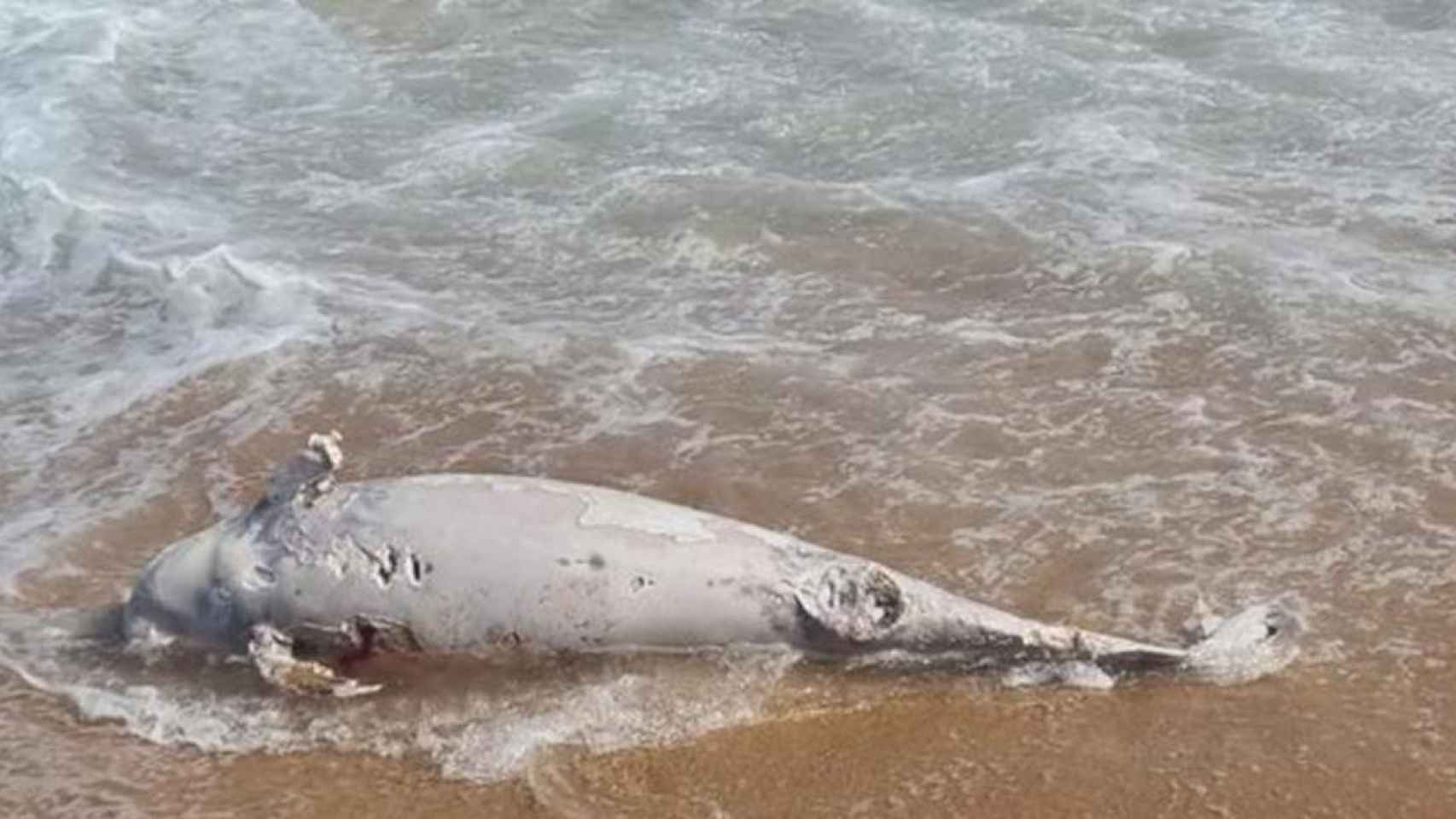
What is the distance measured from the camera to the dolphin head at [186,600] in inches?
223

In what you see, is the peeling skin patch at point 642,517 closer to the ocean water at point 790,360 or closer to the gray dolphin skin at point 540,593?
the gray dolphin skin at point 540,593

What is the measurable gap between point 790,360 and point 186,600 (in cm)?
286

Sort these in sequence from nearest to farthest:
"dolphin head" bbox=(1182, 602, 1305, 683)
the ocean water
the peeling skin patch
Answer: the ocean water
"dolphin head" bbox=(1182, 602, 1305, 683)
the peeling skin patch

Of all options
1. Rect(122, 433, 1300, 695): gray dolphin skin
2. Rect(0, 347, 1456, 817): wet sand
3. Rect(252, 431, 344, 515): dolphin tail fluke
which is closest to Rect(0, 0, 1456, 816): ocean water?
Rect(0, 347, 1456, 817): wet sand

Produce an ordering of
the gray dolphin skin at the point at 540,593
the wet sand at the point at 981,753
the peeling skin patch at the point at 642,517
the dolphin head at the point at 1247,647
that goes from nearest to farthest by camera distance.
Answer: the wet sand at the point at 981,753 → the dolphin head at the point at 1247,647 → the gray dolphin skin at the point at 540,593 → the peeling skin patch at the point at 642,517

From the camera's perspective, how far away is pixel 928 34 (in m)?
12.0

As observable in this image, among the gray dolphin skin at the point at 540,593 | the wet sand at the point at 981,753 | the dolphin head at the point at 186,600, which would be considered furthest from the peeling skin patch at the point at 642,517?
the dolphin head at the point at 186,600

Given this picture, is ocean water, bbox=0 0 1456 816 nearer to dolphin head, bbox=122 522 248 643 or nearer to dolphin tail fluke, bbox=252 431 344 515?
dolphin head, bbox=122 522 248 643

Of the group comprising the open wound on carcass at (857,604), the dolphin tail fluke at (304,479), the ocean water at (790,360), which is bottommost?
the ocean water at (790,360)

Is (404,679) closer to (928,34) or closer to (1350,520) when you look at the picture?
(1350,520)

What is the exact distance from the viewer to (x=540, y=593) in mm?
5496

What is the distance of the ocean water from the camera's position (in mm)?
5012

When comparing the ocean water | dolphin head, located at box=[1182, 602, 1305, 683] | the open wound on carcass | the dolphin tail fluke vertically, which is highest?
the dolphin tail fluke

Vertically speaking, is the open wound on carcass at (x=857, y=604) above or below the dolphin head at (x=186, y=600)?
above
